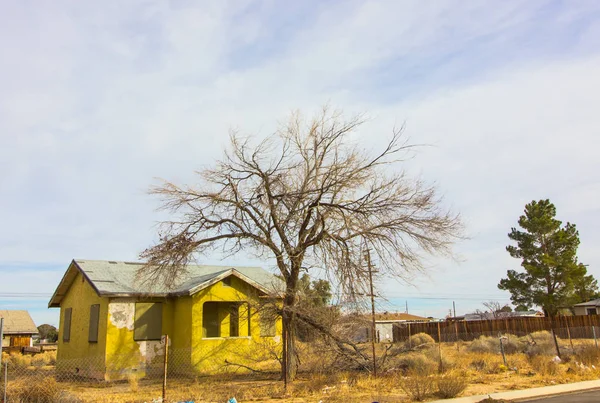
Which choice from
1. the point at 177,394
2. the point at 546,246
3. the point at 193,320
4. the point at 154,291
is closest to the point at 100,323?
the point at 154,291

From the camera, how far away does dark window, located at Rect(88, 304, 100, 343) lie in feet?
68.9

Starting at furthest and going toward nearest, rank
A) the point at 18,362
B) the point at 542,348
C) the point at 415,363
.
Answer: the point at 18,362 → the point at 542,348 → the point at 415,363

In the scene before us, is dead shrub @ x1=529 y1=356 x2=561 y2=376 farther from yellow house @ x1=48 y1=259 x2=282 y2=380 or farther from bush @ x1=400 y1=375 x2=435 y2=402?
yellow house @ x1=48 y1=259 x2=282 y2=380

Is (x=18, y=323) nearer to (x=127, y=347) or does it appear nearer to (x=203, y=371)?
(x=127, y=347)

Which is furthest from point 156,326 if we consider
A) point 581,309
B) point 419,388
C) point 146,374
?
point 581,309

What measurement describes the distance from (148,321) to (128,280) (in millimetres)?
2130

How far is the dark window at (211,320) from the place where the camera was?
23844mm

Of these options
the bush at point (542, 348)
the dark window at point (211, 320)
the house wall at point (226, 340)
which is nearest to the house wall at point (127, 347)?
the house wall at point (226, 340)

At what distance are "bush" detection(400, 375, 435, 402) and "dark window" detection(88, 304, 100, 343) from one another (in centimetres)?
1321

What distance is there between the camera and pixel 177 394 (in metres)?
13.3

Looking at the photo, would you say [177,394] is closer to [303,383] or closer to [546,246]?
[303,383]

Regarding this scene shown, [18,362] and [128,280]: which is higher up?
[128,280]

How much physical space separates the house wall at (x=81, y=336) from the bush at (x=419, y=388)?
1219cm

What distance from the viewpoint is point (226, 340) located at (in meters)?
21.1
